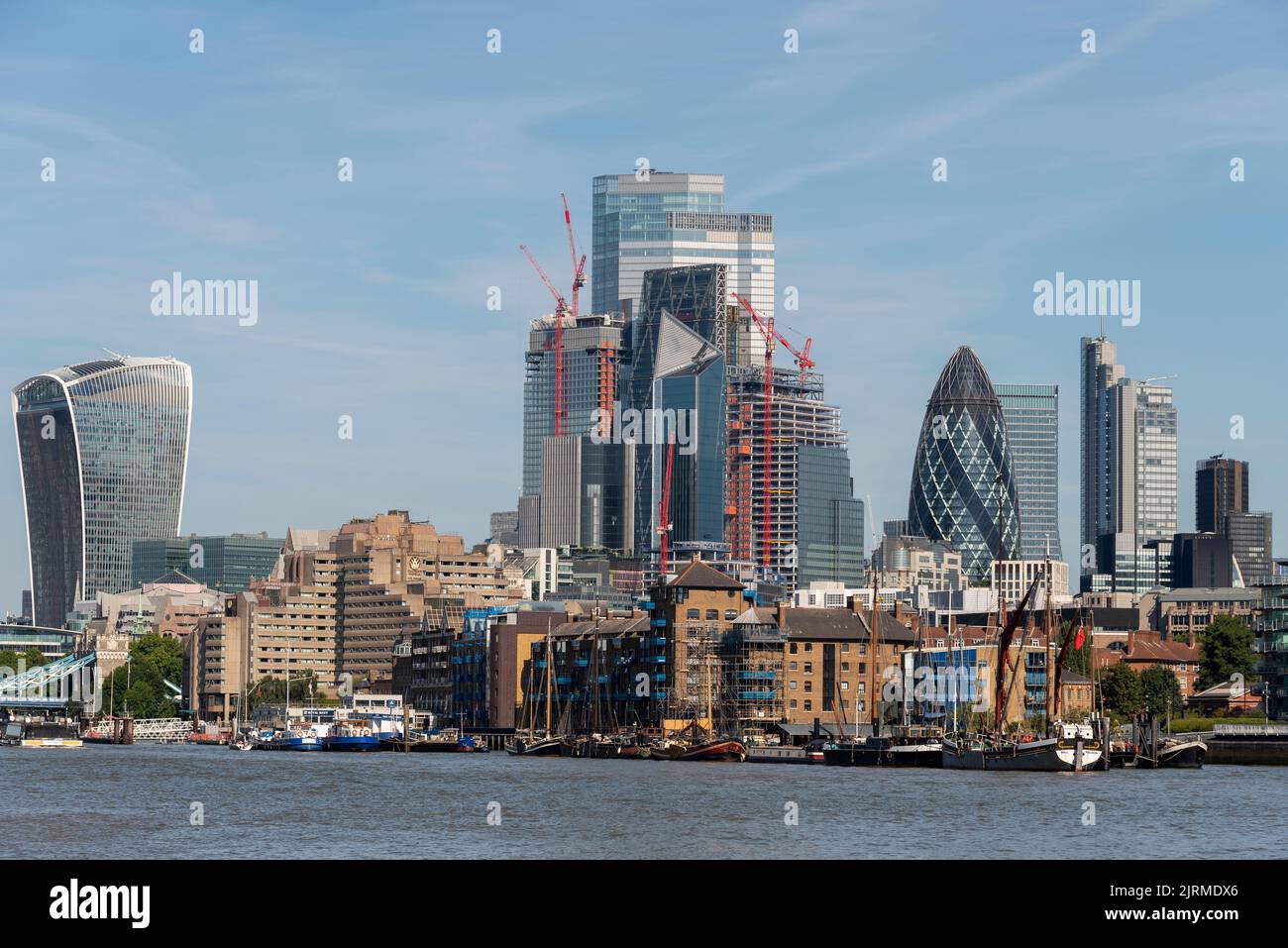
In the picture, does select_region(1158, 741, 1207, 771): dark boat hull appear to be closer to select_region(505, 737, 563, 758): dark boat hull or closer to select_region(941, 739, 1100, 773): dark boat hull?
select_region(941, 739, 1100, 773): dark boat hull

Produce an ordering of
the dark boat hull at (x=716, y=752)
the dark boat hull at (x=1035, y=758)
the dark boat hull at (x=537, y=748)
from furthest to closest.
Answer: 1. the dark boat hull at (x=537, y=748)
2. the dark boat hull at (x=716, y=752)
3. the dark boat hull at (x=1035, y=758)

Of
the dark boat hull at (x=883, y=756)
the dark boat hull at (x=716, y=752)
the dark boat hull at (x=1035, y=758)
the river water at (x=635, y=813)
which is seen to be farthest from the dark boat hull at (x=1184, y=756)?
the dark boat hull at (x=716, y=752)

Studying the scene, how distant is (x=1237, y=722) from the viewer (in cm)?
17988

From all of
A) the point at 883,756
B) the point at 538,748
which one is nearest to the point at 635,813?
the point at 883,756

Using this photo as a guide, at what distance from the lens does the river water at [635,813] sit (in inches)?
2707

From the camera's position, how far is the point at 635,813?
3479 inches

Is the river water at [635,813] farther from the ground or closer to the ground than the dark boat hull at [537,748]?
farther from the ground

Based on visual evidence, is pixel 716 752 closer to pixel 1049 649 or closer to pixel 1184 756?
pixel 1049 649

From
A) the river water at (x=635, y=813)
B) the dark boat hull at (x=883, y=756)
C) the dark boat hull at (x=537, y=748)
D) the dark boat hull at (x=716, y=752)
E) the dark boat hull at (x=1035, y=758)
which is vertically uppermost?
the river water at (x=635, y=813)

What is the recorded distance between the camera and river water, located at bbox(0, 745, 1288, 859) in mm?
68750

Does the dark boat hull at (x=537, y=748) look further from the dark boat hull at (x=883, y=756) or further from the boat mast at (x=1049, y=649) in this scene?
the boat mast at (x=1049, y=649)
